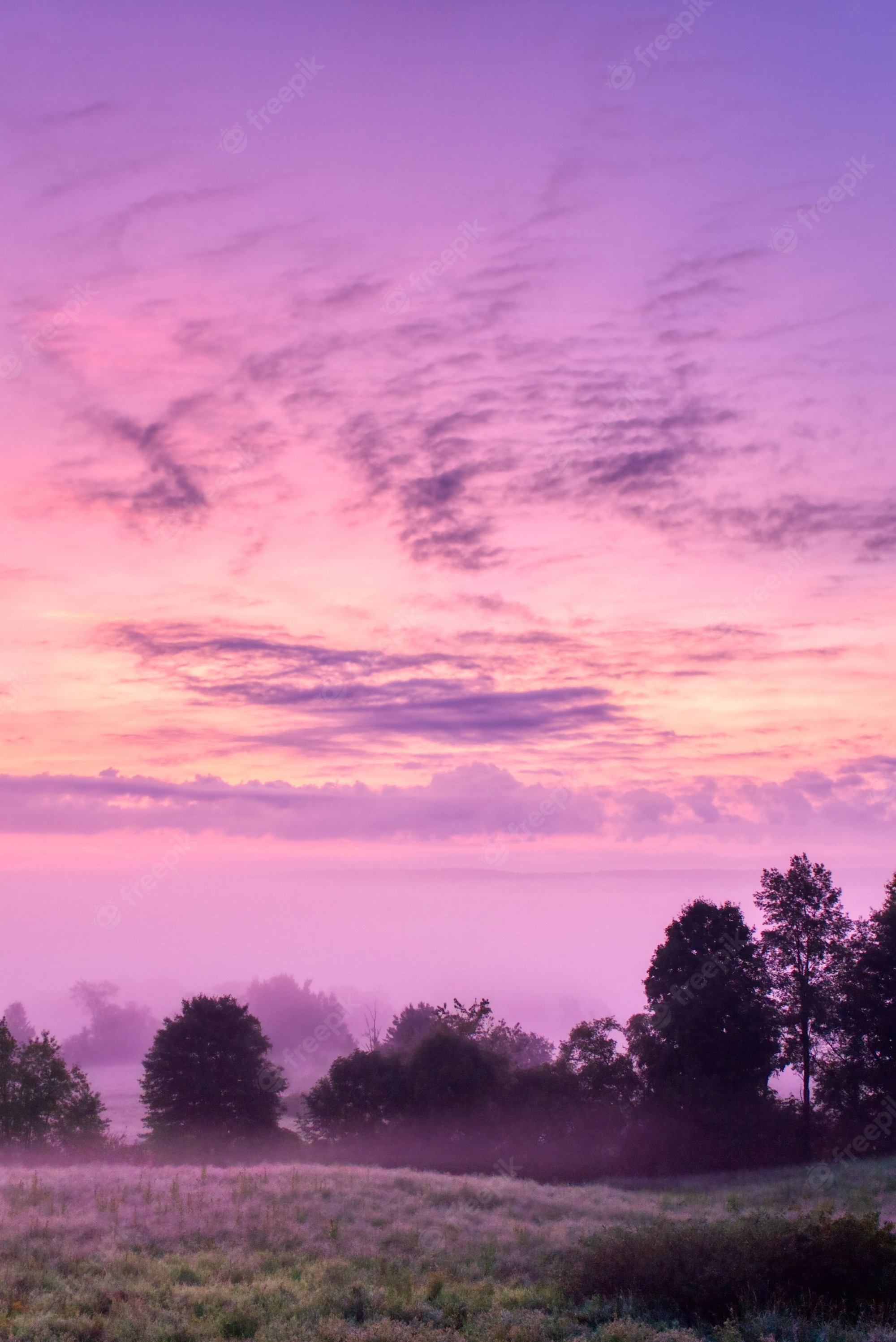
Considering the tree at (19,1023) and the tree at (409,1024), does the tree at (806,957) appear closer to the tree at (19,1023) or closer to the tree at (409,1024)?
the tree at (409,1024)

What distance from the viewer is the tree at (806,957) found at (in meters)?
42.1

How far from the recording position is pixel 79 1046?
191 meters

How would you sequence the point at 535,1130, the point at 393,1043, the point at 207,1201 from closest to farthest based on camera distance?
the point at 207,1201
the point at 535,1130
the point at 393,1043

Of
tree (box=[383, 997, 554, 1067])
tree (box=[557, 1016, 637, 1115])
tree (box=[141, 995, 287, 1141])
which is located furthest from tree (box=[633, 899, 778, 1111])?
tree (box=[141, 995, 287, 1141])

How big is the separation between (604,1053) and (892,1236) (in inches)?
1343

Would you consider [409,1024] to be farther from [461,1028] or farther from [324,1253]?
[324,1253]

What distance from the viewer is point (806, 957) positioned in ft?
139

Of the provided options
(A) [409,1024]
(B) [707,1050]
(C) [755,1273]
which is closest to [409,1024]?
(A) [409,1024]

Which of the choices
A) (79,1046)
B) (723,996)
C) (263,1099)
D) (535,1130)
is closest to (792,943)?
(723,996)

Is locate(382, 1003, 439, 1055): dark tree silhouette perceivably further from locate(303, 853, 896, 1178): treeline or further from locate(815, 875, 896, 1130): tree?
locate(815, 875, 896, 1130): tree

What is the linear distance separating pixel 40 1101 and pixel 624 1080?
96.5 feet

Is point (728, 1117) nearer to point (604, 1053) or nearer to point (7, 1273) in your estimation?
point (604, 1053)

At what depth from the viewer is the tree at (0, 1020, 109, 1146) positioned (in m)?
44.9

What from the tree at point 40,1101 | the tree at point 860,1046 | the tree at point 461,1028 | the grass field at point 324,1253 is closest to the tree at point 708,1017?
the tree at point 860,1046
